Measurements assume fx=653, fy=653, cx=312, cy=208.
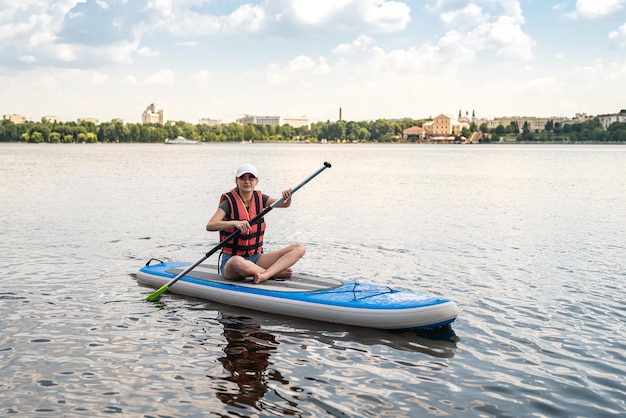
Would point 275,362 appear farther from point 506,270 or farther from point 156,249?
point 156,249

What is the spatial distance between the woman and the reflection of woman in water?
73cm

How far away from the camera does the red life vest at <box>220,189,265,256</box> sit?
8.98 metres

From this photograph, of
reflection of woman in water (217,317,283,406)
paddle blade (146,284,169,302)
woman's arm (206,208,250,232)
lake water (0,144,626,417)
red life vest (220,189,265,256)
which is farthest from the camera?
paddle blade (146,284,169,302)

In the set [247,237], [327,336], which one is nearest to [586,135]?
[247,237]

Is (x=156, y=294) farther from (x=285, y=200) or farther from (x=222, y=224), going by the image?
(x=285, y=200)

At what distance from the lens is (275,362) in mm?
7141

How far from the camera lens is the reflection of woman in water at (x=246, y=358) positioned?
629cm

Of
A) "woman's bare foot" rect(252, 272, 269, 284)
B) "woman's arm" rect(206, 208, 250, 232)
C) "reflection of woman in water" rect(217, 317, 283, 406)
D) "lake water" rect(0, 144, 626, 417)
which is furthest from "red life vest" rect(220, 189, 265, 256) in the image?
"reflection of woman in water" rect(217, 317, 283, 406)

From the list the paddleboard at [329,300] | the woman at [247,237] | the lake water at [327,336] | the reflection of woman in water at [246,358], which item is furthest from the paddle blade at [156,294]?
the reflection of woman in water at [246,358]

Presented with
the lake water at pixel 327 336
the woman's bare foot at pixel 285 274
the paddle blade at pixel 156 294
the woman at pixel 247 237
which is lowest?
the lake water at pixel 327 336

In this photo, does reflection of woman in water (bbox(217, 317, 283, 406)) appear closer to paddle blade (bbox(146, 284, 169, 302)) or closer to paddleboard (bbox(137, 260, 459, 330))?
paddleboard (bbox(137, 260, 459, 330))

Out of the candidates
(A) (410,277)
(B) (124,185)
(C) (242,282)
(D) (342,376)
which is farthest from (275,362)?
(B) (124,185)

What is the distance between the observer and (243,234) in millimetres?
9055

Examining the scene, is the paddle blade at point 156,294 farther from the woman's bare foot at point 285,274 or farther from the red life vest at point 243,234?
the woman's bare foot at point 285,274
